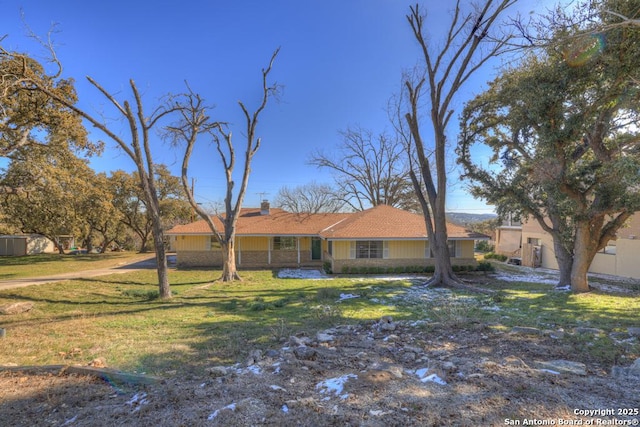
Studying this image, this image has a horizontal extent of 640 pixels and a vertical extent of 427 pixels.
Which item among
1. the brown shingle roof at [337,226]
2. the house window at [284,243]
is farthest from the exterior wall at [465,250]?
the house window at [284,243]

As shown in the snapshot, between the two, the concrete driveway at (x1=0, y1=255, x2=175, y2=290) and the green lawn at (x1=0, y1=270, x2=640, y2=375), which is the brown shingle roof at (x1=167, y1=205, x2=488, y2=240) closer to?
the concrete driveway at (x1=0, y1=255, x2=175, y2=290)

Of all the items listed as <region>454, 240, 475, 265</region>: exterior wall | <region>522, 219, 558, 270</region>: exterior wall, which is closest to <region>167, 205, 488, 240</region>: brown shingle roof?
<region>454, 240, 475, 265</region>: exterior wall

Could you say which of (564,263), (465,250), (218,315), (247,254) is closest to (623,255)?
(564,263)

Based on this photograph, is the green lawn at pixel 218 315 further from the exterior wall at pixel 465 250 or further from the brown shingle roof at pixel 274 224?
the brown shingle roof at pixel 274 224

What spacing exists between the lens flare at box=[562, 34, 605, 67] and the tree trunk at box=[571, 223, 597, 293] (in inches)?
265

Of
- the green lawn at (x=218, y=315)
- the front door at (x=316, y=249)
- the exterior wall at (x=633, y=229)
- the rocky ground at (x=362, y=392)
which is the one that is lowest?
the green lawn at (x=218, y=315)

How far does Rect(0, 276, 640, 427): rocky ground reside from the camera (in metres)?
3.02

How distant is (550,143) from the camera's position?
34.8 ft

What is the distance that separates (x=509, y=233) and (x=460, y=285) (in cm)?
1669

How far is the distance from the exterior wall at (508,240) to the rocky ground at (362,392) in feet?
82.1

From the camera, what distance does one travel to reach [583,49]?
7.86 metres

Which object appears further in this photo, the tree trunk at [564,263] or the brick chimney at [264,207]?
the brick chimney at [264,207]

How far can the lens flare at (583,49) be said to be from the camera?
23.9ft

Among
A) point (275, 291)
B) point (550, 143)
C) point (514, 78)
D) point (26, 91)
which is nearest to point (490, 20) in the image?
point (514, 78)
